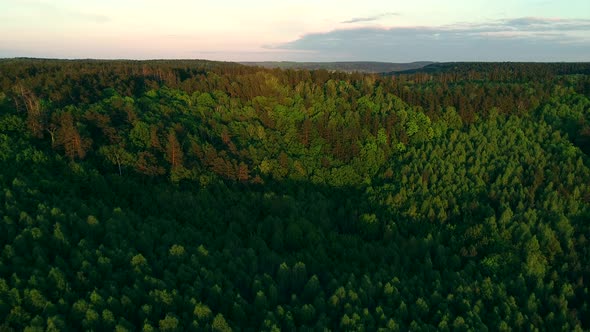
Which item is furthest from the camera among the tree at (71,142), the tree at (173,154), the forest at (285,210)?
the tree at (173,154)

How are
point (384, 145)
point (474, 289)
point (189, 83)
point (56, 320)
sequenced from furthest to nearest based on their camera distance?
point (189, 83) → point (384, 145) → point (474, 289) → point (56, 320)

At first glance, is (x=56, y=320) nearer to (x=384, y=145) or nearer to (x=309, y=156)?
(x=309, y=156)

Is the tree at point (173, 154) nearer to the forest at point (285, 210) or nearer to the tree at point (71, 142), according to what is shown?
the forest at point (285, 210)

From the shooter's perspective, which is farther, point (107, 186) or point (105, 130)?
point (105, 130)

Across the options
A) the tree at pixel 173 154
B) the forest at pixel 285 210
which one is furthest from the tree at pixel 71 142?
the tree at pixel 173 154

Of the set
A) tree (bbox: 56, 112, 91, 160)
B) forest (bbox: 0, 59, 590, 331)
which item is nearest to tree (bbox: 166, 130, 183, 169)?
forest (bbox: 0, 59, 590, 331)

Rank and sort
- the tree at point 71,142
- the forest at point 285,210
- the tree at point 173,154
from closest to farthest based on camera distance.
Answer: the forest at point 285,210
the tree at point 71,142
the tree at point 173,154

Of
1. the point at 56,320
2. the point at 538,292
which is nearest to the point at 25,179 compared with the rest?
the point at 56,320

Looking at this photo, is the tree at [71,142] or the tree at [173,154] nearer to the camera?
the tree at [71,142]
